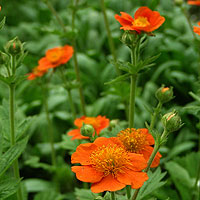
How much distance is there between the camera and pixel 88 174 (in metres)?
0.81

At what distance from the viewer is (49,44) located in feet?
11.1

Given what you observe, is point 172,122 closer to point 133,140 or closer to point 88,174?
point 133,140

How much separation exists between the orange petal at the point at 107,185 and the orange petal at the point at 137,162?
0.18 feet

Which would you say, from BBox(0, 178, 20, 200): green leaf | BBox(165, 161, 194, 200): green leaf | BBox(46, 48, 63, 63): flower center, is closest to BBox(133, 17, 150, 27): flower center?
BBox(0, 178, 20, 200): green leaf

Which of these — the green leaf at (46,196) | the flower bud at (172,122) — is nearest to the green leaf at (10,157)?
the flower bud at (172,122)

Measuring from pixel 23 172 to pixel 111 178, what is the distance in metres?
1.60

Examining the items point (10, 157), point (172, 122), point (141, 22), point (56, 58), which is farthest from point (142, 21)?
point (56, 58)

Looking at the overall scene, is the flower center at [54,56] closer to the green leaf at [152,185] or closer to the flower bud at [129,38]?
the flower bud at [129,38]

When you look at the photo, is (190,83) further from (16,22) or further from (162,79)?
(16,22)

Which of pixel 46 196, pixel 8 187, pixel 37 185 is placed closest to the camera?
pixel 8 187

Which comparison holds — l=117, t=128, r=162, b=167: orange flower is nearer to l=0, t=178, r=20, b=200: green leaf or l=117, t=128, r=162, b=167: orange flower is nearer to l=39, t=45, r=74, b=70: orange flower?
l=0, t=178, r=20, b=200: green leaf

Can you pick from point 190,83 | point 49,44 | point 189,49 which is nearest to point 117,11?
point 49,44

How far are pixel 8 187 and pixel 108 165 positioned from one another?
27 cm

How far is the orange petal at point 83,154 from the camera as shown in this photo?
839 mm
